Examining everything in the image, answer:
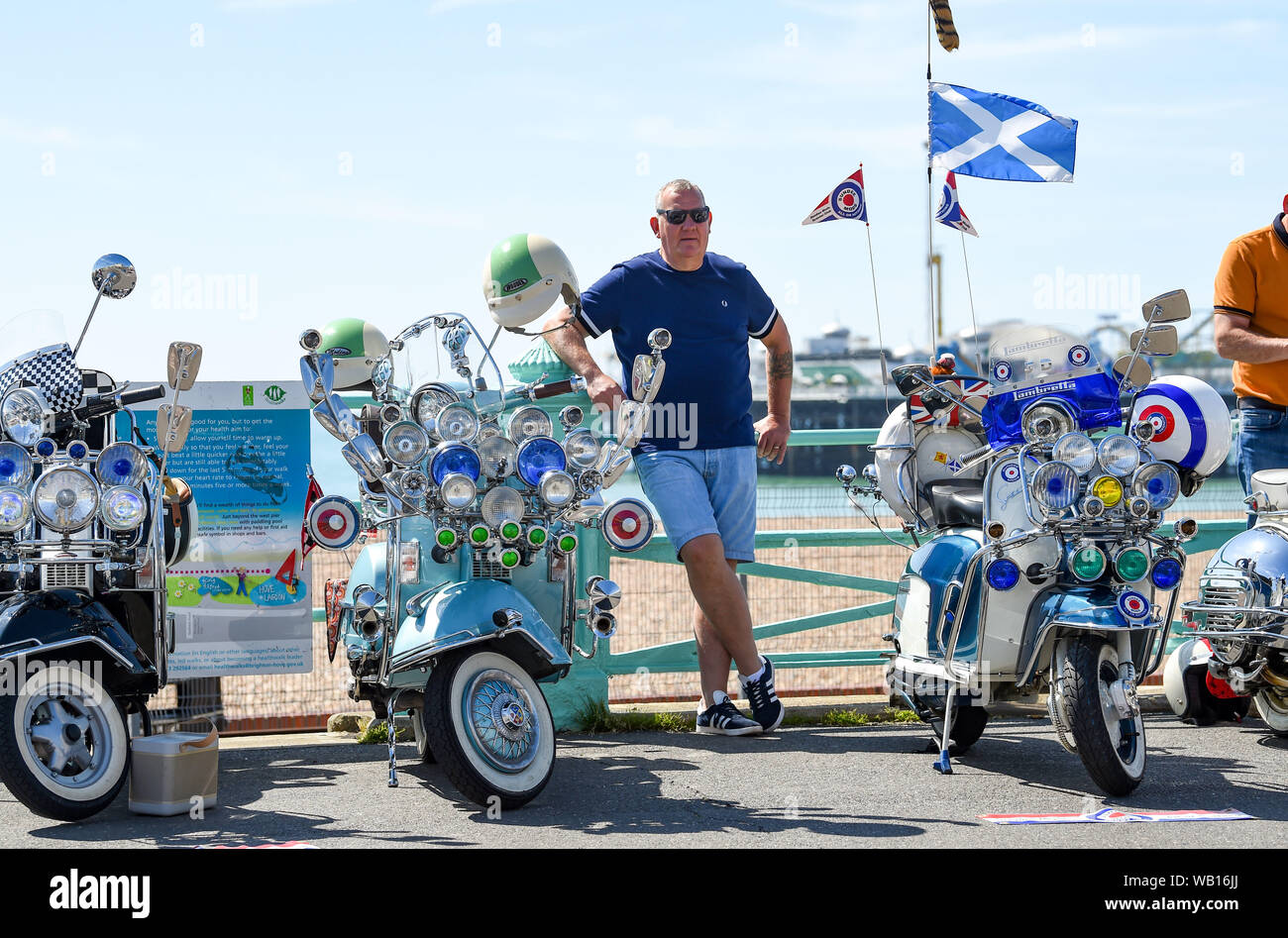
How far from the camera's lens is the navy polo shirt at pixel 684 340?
6246mm

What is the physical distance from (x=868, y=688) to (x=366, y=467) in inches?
136

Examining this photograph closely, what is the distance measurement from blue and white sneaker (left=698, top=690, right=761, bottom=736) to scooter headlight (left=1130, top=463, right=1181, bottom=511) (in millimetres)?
1950

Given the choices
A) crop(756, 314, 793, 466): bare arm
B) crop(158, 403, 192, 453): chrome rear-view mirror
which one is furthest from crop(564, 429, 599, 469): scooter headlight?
crop(158, 403, 192, 453): chrome rear-view mirror

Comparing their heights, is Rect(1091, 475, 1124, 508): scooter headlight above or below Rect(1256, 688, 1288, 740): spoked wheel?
above

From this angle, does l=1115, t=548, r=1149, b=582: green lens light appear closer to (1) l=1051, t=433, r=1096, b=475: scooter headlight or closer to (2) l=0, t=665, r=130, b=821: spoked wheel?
(1) l=1051, t=433, r=1096, b=475: scooter headlight

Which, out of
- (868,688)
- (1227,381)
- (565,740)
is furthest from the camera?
(1227,381)

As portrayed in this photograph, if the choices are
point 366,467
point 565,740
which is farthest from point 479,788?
point 565,740

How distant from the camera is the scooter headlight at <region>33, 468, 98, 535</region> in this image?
494 centimetres

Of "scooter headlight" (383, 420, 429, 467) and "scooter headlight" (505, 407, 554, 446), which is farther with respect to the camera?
"scooter headlight" (505, 407, 554, 446)

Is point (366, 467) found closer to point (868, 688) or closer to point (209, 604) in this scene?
point (209, 604)

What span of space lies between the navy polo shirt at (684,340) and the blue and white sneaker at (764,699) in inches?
38.6

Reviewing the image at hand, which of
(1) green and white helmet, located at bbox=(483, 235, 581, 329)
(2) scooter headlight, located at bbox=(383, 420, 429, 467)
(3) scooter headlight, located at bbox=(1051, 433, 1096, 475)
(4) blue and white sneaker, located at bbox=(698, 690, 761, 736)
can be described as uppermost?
(1) green and white helmet, located at bbox=(483, 235, 581, 329)

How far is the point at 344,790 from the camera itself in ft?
17.5
